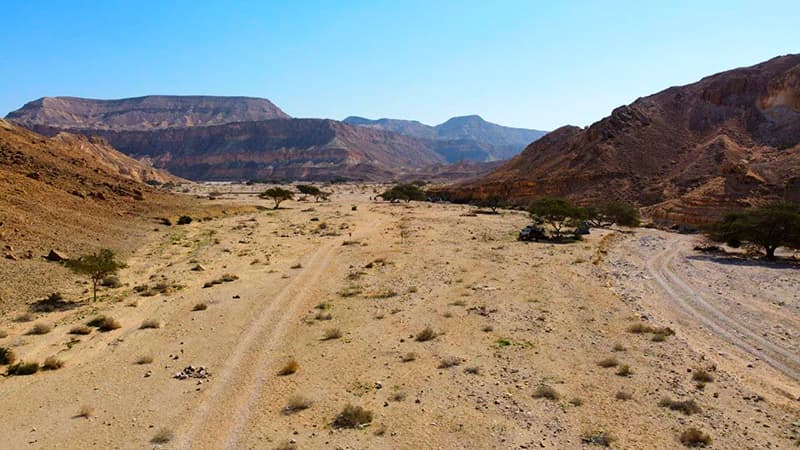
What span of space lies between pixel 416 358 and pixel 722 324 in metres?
11.5

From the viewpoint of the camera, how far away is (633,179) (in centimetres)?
6981

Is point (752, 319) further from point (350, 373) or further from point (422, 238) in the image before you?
point (422, 238)

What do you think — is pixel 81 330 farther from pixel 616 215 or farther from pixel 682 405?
pixel 616 215

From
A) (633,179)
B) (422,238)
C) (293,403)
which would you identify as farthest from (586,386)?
(633,179)

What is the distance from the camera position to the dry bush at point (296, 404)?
1078 cm

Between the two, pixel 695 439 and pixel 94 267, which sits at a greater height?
pixel 94 267

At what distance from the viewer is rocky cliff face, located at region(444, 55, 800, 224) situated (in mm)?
55656

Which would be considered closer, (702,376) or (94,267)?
(702,376)

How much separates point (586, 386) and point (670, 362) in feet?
10.5

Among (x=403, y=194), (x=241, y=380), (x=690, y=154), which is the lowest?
(x=241, y=380)

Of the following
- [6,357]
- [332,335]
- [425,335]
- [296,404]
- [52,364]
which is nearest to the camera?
[296,404]

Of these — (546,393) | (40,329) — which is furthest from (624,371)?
(40,329)

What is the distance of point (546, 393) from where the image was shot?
11281 mm

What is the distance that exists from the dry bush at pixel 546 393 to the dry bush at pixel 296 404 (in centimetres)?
499
